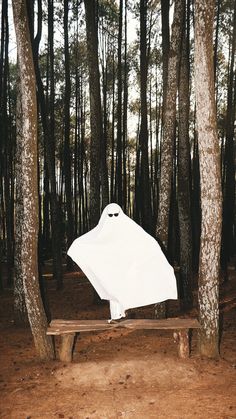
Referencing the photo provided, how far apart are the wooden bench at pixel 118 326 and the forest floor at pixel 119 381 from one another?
139mm

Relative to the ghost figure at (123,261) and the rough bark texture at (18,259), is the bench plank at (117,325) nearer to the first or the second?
the ghost figure at (123,261)

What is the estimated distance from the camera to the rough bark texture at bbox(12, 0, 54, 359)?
3.94m

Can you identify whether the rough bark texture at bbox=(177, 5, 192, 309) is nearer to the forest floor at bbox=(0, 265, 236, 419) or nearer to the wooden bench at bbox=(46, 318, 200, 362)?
the forest floor at bbox=(0, 265, 236, 419)

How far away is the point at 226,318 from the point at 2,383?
3.90 m

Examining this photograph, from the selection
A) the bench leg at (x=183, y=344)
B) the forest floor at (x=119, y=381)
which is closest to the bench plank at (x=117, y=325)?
the bench leg at (x=183, y=344)

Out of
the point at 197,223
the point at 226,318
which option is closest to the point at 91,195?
the point at 226,318

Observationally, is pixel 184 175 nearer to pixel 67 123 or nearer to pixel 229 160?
pixel 229 160

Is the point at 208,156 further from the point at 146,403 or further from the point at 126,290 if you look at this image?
the point at 146,403

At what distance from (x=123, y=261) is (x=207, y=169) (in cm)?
132

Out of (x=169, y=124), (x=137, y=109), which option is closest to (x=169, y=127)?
(x=169, y=124)

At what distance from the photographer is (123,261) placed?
3904 millimetres

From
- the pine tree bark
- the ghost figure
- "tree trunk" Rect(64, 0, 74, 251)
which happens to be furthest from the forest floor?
"tree trunk" Rect(64, 0, 74, 251)

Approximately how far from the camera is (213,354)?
4.13m

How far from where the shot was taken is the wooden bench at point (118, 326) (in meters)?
4.01
